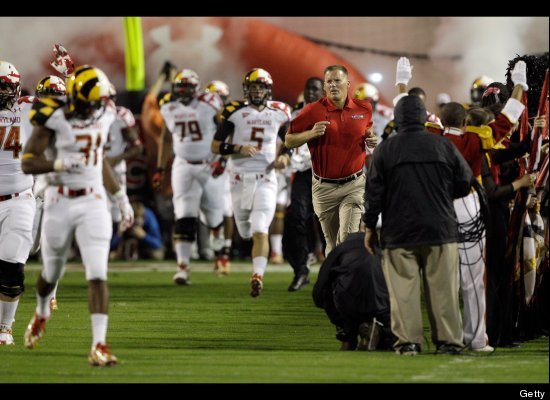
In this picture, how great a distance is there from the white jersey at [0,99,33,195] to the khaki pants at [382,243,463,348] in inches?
119

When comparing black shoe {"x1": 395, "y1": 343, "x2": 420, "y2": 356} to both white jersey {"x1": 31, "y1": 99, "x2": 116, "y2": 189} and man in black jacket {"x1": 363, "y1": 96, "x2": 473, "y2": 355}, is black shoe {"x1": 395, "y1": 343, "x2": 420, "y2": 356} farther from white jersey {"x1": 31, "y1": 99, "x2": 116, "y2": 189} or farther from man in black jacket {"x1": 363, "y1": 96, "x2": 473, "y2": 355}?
white jersey {"x1": 31, "y1": 99, "x2": 116, "y2": 189}

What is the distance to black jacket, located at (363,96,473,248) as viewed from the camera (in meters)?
8.46

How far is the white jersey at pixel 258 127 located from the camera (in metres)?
13.6

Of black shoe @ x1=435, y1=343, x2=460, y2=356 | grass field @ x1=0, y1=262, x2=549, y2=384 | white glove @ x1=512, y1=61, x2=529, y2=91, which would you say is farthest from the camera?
white glove @ x1=512, y1=61, x2=529, y2=91

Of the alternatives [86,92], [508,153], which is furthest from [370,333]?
[86,92]

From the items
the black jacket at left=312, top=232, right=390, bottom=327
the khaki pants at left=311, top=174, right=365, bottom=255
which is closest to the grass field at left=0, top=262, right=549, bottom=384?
the black jacket at left=312, top=232, right=390, bottom=327

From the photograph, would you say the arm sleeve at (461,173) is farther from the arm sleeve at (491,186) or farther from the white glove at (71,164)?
the white glove at (71,164)

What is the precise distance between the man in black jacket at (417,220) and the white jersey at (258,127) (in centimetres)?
504

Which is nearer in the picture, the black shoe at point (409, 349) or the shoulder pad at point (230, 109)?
the black shoe at point (409, 349)

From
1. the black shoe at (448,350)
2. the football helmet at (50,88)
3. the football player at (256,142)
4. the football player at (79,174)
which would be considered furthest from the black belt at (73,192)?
the football player at (256,142)

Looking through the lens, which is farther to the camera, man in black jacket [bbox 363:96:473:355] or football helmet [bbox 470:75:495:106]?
football helmet [bbox 470:75:495:106]

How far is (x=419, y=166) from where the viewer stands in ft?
27.8
